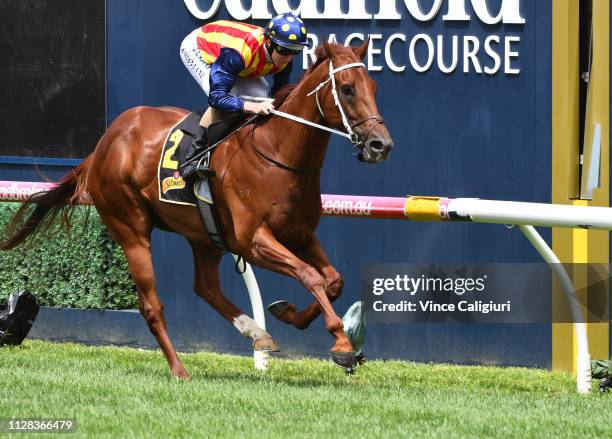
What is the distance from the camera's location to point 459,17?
9.99 meters

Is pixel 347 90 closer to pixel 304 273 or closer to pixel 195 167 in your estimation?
pixel 304 273

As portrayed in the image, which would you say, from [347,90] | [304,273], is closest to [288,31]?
[347,90]

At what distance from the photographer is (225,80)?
7891 mm

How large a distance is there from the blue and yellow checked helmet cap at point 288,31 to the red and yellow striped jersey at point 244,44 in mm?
189

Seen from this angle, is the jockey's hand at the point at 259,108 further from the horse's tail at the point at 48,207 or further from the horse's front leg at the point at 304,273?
the horse's tail at the point at 48,207

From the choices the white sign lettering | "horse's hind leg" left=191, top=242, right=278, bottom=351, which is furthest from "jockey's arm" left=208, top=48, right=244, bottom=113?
the white sign lettering

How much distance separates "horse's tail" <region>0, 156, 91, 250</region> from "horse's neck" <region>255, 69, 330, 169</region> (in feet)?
6.81

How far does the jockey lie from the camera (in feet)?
25.7

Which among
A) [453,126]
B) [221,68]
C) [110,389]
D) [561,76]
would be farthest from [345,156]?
[110,389]

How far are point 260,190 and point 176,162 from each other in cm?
80

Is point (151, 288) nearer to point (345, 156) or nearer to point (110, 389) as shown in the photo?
point (110, 389)

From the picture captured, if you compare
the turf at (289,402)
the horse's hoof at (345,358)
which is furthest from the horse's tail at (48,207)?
the horse's hoof at (345,358)

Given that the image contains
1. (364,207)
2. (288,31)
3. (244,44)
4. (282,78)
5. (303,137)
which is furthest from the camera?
(364,207)

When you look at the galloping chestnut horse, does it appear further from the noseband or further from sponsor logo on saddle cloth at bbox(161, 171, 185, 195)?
sponsor logo on saddle cloth at bbox(161, 171, 185, 195)
